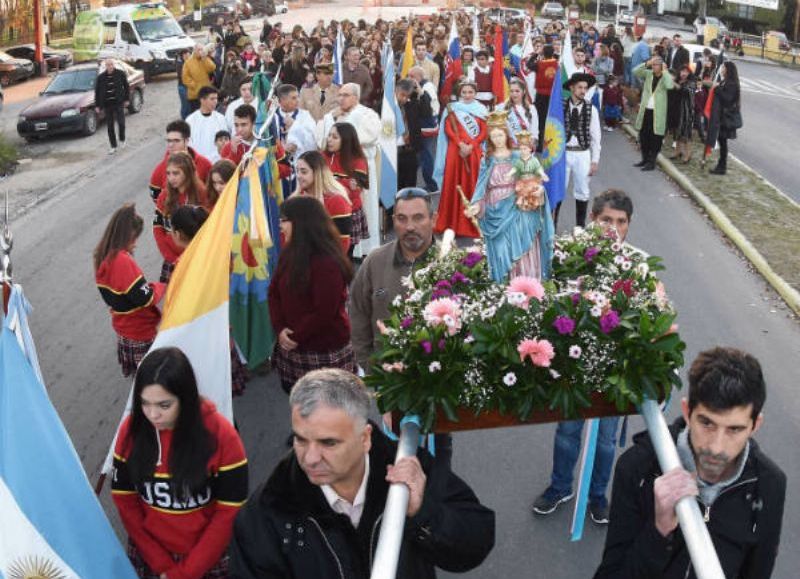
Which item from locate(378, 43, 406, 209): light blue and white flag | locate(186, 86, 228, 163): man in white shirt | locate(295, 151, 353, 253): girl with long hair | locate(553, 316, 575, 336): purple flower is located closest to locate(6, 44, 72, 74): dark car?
locate(186, 86, 228, 163): man in white shirt

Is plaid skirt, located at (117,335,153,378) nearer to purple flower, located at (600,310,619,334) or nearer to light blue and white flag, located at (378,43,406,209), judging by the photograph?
purple flower, located at (600,310,619,334)

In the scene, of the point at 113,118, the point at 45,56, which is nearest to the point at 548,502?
the point at 113,118

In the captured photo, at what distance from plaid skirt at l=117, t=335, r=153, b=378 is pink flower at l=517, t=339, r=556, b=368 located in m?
3.58

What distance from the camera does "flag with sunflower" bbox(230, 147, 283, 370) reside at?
7621mm

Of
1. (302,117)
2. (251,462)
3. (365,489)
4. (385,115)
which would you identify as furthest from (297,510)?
(385,115)

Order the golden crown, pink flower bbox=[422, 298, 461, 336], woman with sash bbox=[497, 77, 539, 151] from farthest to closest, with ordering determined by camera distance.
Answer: woman with sash bbox=[497, 77, 539, 151], the golden crown, pink flower bbox=[422, 298, 461, 336]

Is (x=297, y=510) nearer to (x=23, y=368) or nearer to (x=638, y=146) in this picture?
(x=23, y=368)

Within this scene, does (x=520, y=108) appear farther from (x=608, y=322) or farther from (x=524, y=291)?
(x=608, y=322)

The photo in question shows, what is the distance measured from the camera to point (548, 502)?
594 cm

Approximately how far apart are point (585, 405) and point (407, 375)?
68 cm

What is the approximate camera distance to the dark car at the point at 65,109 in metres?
20.4

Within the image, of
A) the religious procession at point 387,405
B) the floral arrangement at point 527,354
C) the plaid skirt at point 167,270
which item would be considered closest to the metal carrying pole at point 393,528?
the religious procession at point 387,405

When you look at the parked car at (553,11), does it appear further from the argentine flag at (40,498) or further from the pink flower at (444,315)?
the argentine flag at (40,498)

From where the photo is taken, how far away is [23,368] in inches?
162
